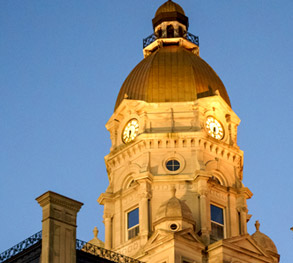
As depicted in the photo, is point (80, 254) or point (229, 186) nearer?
point (80, 254)

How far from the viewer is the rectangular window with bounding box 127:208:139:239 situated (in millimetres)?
91562

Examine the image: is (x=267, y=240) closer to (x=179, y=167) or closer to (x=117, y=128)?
(x=179, y=167)

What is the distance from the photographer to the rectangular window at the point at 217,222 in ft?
300

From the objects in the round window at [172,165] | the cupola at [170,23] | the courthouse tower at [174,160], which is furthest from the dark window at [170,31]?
the round window at [172,165]

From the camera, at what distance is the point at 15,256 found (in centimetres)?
6172

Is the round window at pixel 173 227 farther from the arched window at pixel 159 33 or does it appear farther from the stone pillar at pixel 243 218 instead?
the arched window at pixel 159 33

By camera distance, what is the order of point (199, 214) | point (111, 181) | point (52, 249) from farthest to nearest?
point (111, 181) < point (199, 214) < point (52, 249)

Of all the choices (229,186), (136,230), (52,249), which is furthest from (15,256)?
(229,186)

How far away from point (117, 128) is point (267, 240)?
1714cm

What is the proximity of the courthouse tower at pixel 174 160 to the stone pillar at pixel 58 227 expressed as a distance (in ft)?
75.3

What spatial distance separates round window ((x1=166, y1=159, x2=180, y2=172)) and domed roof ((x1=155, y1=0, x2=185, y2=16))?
1957 cm

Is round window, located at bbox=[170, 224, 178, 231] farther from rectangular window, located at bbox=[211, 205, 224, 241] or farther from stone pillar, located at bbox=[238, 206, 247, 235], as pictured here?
stone pillar, located at bbox=[238, 206, 247, 235]

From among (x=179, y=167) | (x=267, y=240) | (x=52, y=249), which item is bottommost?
(x=52, y=249)

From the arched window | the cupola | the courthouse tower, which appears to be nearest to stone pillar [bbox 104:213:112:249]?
the courthouse tower
